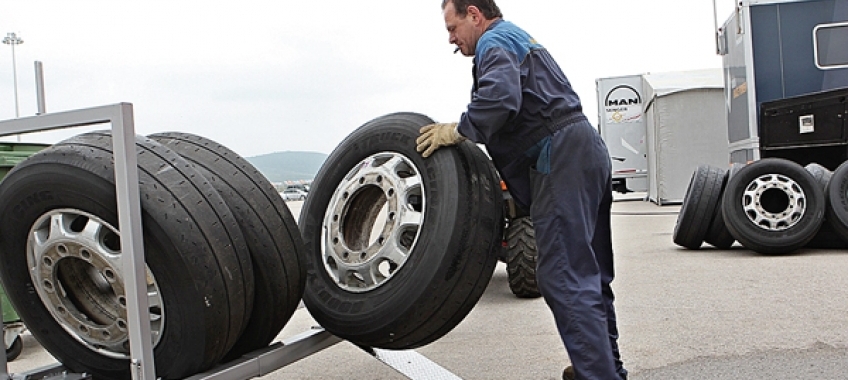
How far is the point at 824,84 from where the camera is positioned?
32.6ft

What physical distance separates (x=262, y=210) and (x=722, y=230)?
23.5ft

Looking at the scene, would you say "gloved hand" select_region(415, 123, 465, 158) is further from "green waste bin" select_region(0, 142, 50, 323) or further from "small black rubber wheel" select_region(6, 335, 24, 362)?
"small black rubber wheel" select_region(6, 335, 24, 362)

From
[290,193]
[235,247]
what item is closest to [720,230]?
[290,193]

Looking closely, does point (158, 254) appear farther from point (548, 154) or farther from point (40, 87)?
point (548, 154)

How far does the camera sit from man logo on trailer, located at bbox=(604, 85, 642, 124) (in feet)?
64.7

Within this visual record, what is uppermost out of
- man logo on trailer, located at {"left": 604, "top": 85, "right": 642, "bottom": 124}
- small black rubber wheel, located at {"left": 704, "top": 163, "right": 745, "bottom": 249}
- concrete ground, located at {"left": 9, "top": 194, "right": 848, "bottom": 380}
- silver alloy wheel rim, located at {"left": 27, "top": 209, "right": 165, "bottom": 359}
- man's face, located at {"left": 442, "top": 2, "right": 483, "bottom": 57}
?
man logo on trailer, located at {"left": 604, "top": 85, "right": 642, "bottom": 124}

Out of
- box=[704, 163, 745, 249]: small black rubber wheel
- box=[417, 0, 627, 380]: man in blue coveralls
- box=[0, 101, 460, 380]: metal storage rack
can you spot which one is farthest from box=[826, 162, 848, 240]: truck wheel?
box=[0, 101, 460, 380]: metal storage rack

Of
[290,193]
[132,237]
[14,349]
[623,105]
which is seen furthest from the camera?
[623,105]

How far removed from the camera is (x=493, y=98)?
304 centimetres

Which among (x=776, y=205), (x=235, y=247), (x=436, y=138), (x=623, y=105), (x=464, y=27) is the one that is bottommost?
(x=776, y=205)

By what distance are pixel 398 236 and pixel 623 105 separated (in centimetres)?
1747

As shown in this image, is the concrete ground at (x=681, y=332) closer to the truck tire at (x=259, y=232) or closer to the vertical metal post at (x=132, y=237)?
the truck tire at (x=259, y=232)

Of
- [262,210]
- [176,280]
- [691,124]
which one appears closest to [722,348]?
[262,210]

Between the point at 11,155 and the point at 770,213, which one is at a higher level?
the point at 11,155
